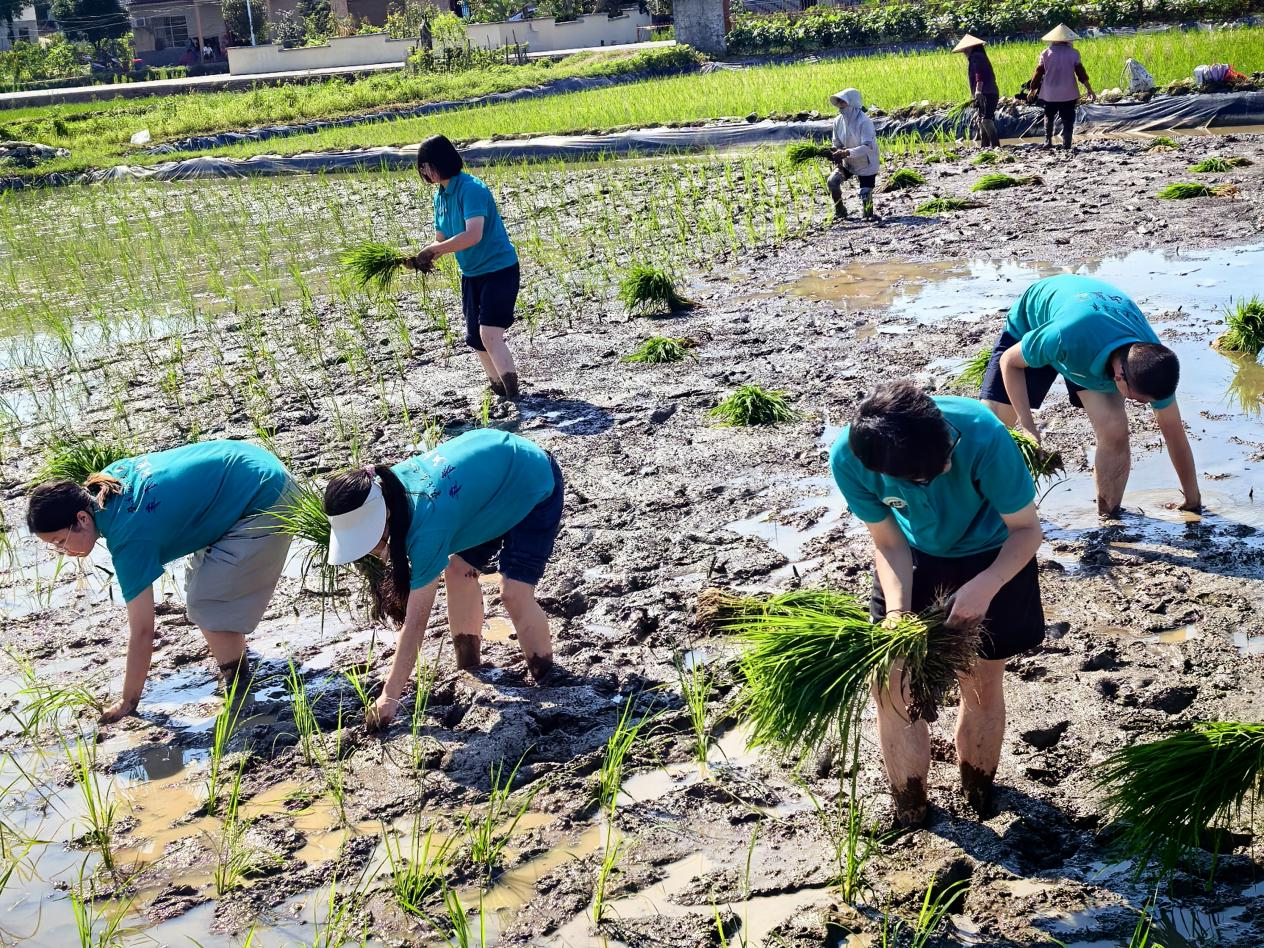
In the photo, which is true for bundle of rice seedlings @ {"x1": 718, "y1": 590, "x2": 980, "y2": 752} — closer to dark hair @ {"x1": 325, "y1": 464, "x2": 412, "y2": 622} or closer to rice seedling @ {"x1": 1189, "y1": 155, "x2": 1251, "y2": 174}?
dark hair @ {"x1": 325, "y1": 464, "x2": 412, "y2": 622}

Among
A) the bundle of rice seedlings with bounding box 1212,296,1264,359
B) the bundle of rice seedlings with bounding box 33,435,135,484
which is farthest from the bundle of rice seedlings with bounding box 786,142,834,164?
the bundle of rice seedlings with bounding box 33,435,135,484

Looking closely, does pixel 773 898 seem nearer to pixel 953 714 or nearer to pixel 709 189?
pixel 953 714

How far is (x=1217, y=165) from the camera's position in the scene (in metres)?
10.1

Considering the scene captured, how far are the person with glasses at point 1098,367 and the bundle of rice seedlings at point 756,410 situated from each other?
1336 mm

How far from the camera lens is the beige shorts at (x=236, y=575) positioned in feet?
13.0

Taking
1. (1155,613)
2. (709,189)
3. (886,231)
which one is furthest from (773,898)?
(709,189)

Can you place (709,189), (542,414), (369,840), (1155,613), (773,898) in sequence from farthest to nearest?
(709,189) < (542,414) < (1155,613) < (369,840) < (773,898)

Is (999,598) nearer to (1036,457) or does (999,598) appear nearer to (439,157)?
(1036,457)

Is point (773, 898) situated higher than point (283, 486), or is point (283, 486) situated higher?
point (283, 486)

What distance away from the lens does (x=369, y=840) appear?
330 centimetres

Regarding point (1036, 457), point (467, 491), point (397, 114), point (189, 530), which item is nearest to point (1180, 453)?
point (1036, 457)

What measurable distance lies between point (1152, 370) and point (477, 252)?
12.0 ft

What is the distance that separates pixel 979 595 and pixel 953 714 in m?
0.91

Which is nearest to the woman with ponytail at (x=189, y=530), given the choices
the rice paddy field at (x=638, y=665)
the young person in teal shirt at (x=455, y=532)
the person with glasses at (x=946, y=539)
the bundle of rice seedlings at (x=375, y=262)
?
the rice paddy field at (x=638, y=665)
